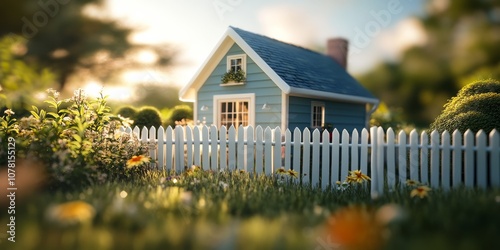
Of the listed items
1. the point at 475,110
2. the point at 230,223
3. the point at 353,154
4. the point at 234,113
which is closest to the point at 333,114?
the point at 234,113

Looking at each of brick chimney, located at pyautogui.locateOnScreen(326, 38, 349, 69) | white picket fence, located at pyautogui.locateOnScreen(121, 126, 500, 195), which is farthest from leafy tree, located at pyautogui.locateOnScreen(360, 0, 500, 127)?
white picket fence, located at pyautogui.locateOnScreen(121, 126, 500, 195)

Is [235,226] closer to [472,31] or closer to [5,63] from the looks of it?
[5,63]

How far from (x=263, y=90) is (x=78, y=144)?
6.11 meters

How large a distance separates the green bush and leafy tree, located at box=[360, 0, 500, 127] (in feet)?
17.9

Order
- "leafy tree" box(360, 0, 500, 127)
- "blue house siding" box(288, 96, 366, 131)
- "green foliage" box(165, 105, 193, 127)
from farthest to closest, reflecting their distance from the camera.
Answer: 1. "green foliage" box(165, 105, 193, 127)
2. "leafy tree" box(360, 0, 500, 127)
3. "blue house siding" box(288, 96, 366, 131)

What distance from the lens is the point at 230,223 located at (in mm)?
3416

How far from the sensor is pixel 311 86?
453 inches

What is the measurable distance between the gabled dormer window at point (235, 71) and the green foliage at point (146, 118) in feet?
9.97

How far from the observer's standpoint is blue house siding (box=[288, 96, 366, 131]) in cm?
1112

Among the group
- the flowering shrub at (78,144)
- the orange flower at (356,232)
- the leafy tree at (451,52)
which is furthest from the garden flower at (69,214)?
the leafy tree at (451,52)

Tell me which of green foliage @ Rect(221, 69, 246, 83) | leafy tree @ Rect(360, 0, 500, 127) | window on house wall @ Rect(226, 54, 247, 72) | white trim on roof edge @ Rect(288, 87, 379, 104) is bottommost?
white trim on roof edge @ Rect(288, 87, 379, 104)

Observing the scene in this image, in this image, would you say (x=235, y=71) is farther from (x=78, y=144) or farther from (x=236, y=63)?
(x=78, y=144)

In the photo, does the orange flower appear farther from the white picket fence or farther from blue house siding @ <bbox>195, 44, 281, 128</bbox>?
blue house siding @ <bbox>195, 44, 281, 128</bbox>

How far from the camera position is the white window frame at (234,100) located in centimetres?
1137
